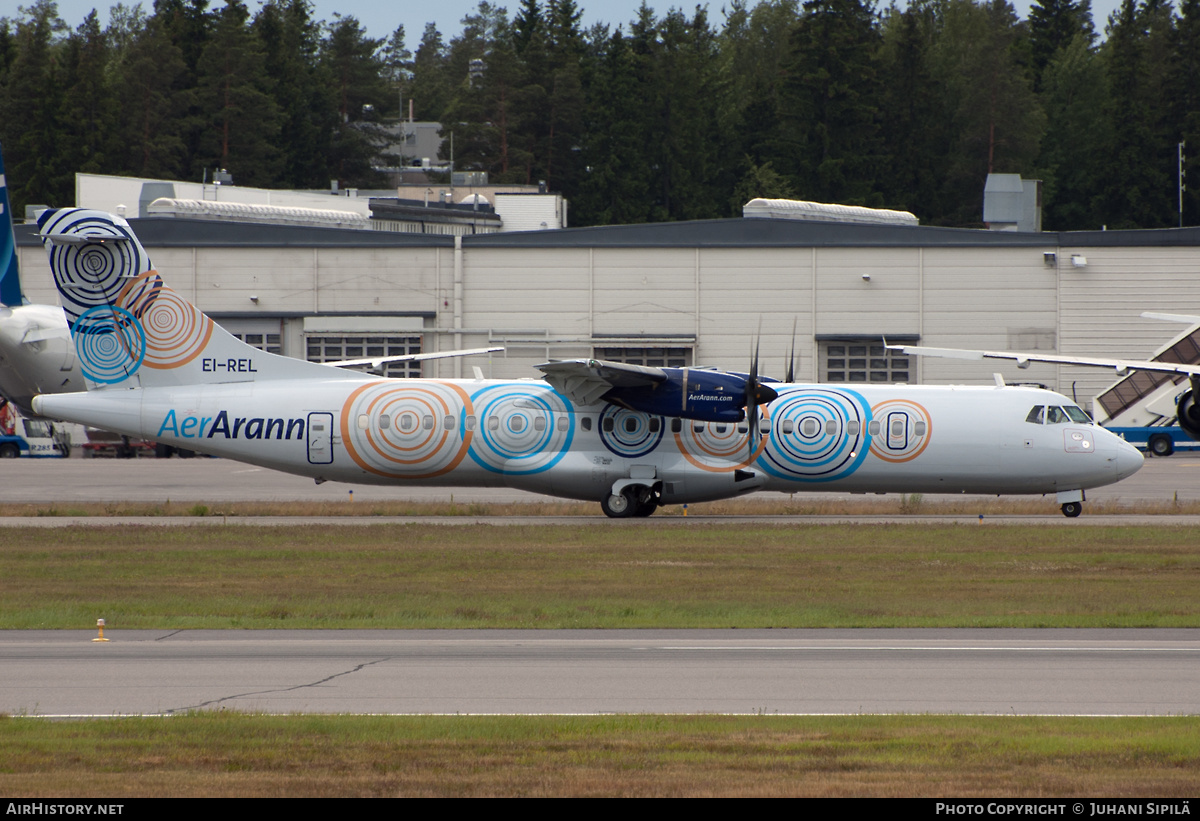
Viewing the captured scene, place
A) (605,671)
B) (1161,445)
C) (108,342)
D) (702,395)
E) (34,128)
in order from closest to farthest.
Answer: (605,671) < (702,395) < (108,342) < (1161,445) < (34,128)

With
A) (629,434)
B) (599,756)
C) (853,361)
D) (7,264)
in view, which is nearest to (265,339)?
(7,264)

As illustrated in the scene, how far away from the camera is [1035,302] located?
5366 cm

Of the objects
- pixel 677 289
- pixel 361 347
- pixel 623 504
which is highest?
pixel 677 289

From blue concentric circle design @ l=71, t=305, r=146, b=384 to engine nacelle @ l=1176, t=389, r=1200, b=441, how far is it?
2835cm

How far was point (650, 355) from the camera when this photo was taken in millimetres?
54969

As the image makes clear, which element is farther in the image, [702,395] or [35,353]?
[35,353]

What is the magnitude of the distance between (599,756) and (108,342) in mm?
21763

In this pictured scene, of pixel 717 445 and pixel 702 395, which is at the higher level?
pixel 702 395

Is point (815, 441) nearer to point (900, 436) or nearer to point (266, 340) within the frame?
point (900, 436)

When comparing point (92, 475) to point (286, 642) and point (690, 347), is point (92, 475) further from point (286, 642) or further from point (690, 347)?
point (286, 642)

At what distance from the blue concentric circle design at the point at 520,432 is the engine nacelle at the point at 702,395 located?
1.86 meters

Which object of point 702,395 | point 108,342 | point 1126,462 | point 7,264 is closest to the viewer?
point 702,395
